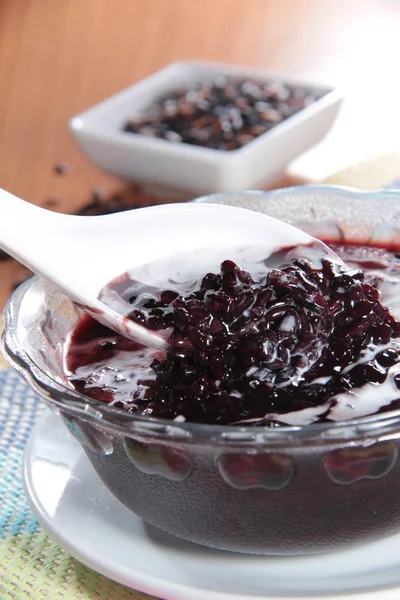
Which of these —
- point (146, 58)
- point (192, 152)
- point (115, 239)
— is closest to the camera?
point (115, 239)

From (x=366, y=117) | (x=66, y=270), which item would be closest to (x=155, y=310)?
(x=66, y=270)

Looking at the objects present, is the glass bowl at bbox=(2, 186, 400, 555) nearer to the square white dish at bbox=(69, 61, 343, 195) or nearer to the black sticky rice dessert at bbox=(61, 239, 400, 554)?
the black sticky rice dessert at bbox=(61, 239, 400, 554)

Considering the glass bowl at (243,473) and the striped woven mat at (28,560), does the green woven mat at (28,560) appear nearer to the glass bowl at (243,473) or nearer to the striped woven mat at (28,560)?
the striped woven mat at (28,560)

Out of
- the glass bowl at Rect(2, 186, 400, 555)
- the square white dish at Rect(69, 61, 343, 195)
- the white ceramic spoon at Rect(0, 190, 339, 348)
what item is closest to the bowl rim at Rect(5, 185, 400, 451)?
the glass bowl at Rect(2, 186, 400, 555)

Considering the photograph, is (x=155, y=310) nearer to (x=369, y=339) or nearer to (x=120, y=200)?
(x=369, y=339)

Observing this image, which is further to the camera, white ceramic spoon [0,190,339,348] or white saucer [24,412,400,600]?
white ceramic spoon [0,190,339,348]

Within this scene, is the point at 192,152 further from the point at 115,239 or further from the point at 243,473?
the point at 243,473

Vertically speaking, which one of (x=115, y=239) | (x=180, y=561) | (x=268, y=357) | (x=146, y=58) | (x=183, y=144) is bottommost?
(x=146, y=58)

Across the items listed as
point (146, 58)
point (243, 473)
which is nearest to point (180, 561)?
point (243, 473)
